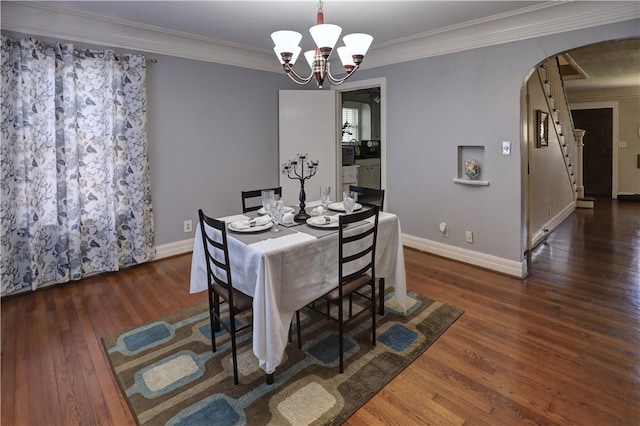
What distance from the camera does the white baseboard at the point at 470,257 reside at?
11.4 ft

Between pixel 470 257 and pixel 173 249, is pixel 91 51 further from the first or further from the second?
pixel 470 257

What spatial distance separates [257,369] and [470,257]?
8.80 feet

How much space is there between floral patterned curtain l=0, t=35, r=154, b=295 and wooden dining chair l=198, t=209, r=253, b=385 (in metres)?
1.86

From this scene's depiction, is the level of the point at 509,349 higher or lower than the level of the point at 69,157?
lower

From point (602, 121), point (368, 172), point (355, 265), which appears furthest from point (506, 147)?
point (602, 121)

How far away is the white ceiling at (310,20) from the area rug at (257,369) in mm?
2516

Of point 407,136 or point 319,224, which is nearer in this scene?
point 319,224

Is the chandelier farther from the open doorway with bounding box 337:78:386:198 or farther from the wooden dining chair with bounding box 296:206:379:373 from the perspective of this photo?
the open doorway with bounding box 337:78:386:198

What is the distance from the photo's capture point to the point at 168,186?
13.0 feet

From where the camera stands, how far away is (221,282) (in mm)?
2111

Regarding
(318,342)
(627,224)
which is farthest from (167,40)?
(627,224)

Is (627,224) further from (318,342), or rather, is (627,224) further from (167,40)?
(167,40)

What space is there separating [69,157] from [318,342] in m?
2.82

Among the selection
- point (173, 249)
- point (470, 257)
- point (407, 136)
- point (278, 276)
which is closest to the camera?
point (278, 276)
